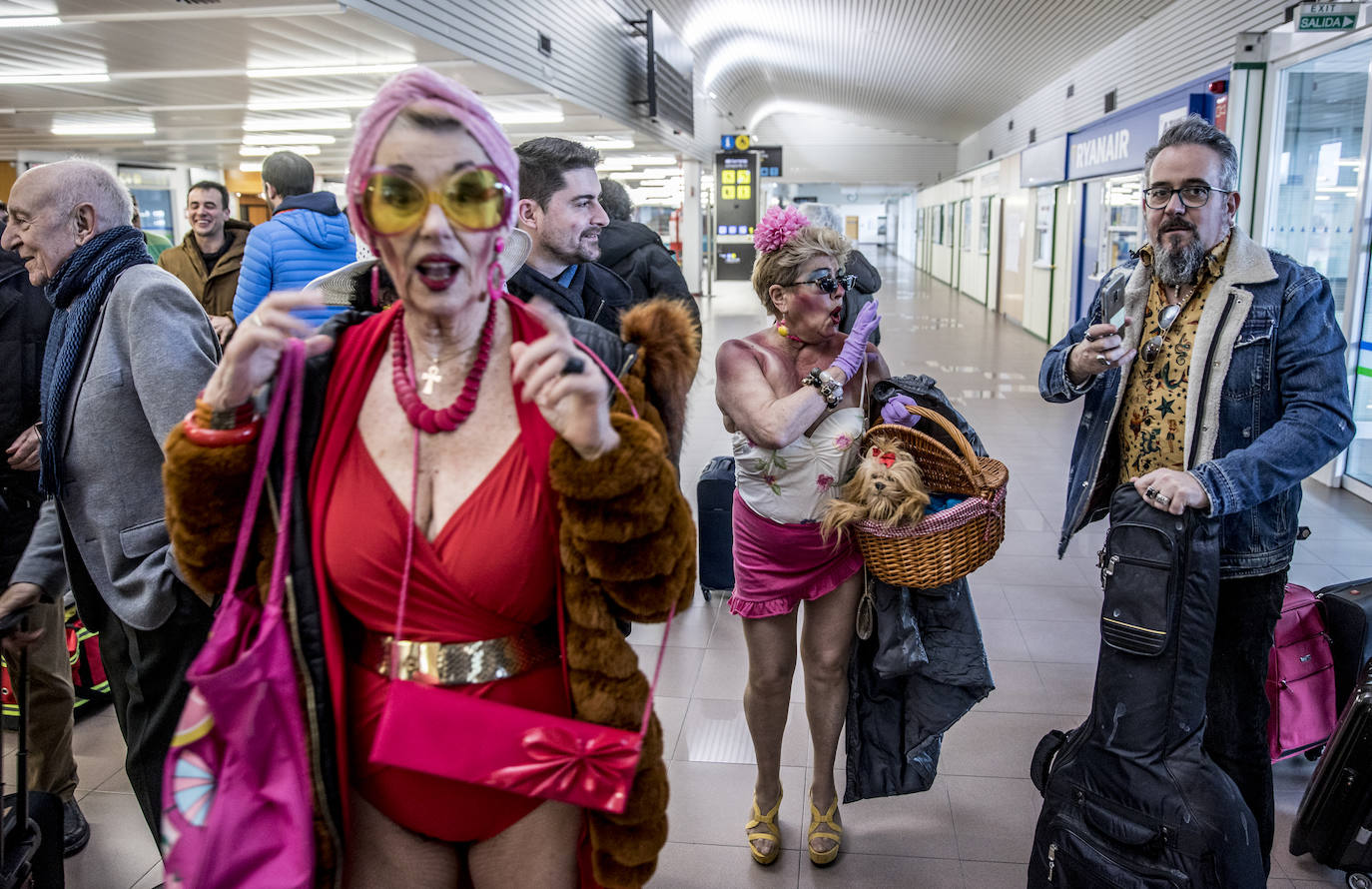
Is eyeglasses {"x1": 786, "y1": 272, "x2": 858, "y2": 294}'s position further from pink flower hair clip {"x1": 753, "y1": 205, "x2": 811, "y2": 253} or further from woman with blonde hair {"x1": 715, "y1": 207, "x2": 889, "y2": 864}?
pink flower hair clip {"x1": 753, "y1": 205, "x2": 811, "y2": 253}

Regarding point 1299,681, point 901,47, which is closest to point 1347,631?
point 1299,681

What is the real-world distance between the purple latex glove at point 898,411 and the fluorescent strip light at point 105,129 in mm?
13431

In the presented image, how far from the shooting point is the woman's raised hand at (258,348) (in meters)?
1.20

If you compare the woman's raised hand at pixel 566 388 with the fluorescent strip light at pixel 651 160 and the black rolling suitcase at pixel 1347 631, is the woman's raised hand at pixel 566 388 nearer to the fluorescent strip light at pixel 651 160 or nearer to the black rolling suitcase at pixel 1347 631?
the black rolling suitcase at pixel 1347 631

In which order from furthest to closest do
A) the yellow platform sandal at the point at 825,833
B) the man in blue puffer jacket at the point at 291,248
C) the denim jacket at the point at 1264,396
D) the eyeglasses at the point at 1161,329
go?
1. the man in blue puffer jacket at the point at 291,248
2. the yellow platform sandal at the point at 825,833
3. the eyeglasses at the point at 1161,329
4. the denim jacket at the point at 1264,396

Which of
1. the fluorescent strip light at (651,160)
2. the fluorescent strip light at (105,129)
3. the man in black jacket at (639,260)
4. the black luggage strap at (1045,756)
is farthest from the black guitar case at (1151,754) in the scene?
the fluorescent strip light at (651,160)

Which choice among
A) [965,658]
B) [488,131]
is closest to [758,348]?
[965,658]

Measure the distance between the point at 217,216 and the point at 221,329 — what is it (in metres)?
1.01

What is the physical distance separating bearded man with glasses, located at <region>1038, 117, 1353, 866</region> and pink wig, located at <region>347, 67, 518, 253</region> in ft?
5.54

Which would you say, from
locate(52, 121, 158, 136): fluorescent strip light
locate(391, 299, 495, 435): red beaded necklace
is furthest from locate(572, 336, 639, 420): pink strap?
locate(52, 121, 158, 136): fluorescent strip light

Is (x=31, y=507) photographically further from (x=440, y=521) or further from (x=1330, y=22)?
(x=1330, y=22)

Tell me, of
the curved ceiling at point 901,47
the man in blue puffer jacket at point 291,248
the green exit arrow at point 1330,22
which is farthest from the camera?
the curved ceiling at point 901,47

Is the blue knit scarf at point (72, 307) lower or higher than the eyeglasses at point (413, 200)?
lower

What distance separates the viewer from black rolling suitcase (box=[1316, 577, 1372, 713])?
296 centimetres
